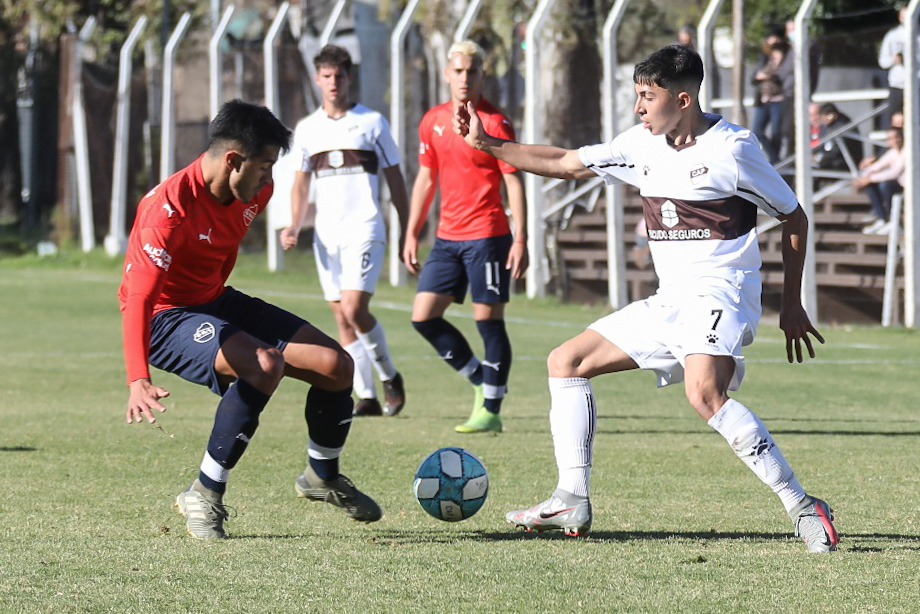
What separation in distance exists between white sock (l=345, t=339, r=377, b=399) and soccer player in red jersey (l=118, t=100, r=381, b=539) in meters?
3.91

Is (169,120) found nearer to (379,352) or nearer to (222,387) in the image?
(379,352)

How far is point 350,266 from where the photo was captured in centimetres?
1030

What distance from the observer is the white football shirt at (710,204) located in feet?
18.7

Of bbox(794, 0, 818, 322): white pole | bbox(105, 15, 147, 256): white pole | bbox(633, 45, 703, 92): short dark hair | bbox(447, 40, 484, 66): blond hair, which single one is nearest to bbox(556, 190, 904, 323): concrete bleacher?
bbox(794, 0, 818, 322): white pole

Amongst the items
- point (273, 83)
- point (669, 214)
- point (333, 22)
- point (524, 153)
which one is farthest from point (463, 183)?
point (273, 83)

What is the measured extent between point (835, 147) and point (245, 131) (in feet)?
42.5

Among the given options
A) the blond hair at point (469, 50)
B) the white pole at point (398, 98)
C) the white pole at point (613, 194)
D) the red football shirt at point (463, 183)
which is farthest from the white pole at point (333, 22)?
the blond hair at point (469, 50)

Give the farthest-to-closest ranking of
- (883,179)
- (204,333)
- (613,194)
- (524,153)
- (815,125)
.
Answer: (613,194), (815,125), (883,179), (524,153), (204,333)

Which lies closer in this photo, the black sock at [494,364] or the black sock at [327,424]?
the black sock at [327,424]

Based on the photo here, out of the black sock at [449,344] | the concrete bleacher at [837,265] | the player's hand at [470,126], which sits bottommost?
the concrete bleacher at [837,265]

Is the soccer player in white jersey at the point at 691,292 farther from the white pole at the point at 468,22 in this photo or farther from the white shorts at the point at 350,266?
the white pole at the point at 468,22

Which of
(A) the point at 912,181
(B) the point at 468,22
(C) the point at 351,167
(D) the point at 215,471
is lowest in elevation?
(D) the point at 215,471

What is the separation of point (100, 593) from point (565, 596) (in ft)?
4.76

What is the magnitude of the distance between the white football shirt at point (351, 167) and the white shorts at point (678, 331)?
4517 mm
